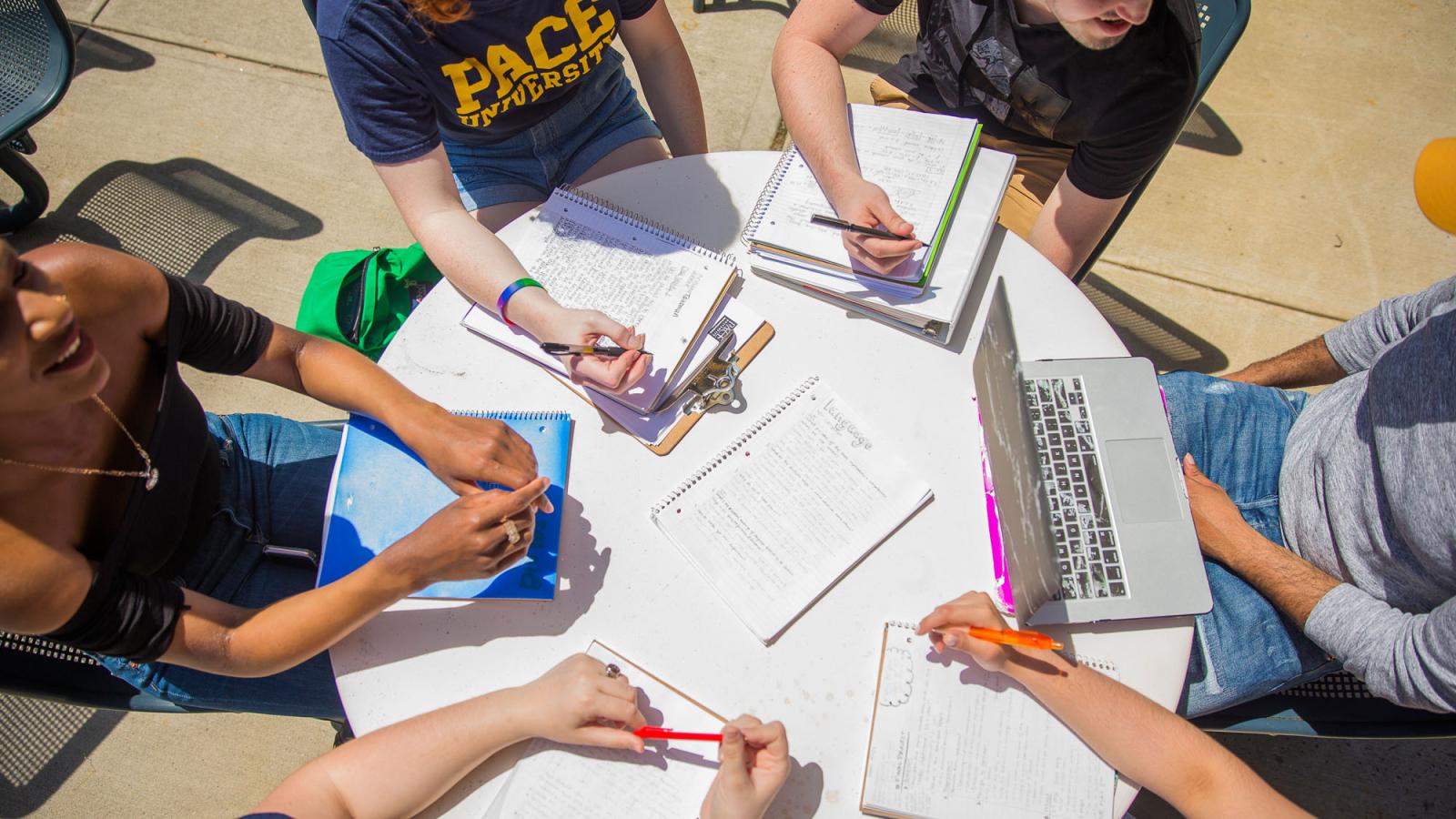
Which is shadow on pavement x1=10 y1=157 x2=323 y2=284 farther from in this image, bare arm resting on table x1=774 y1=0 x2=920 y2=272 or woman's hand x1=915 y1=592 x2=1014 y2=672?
woman's hand x1=915 y1=592 x2=1014 y2=672

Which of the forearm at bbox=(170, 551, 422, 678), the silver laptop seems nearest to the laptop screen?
the silver laptop

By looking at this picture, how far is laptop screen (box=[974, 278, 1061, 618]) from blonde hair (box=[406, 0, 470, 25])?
1031 mm

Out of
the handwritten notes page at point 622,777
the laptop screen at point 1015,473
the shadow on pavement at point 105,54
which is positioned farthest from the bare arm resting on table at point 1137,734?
the shadow on pavement at point 105,54

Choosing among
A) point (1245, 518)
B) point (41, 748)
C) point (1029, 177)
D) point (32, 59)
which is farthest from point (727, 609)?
point (32, 59)

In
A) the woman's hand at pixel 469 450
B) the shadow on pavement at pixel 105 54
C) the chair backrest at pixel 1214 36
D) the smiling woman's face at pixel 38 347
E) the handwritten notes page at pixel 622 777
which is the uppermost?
the smiling woman's face at pixel 38 347

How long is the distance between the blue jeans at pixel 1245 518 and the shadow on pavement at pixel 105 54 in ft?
11.5

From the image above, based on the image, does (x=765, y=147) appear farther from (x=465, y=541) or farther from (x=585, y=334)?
(x=465, y=541)

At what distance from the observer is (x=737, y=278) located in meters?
1.55

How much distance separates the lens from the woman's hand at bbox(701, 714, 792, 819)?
1.09 metres

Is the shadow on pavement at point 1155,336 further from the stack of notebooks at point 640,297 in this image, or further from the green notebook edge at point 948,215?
the stack of notebooks at point 640,297

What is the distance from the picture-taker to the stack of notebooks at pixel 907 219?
148 centimetres

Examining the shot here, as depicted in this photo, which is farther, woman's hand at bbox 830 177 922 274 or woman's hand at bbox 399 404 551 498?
woman's hand at bbox 830 177 922 274

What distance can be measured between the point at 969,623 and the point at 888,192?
32.2 inches

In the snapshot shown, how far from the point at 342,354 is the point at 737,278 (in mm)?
722
